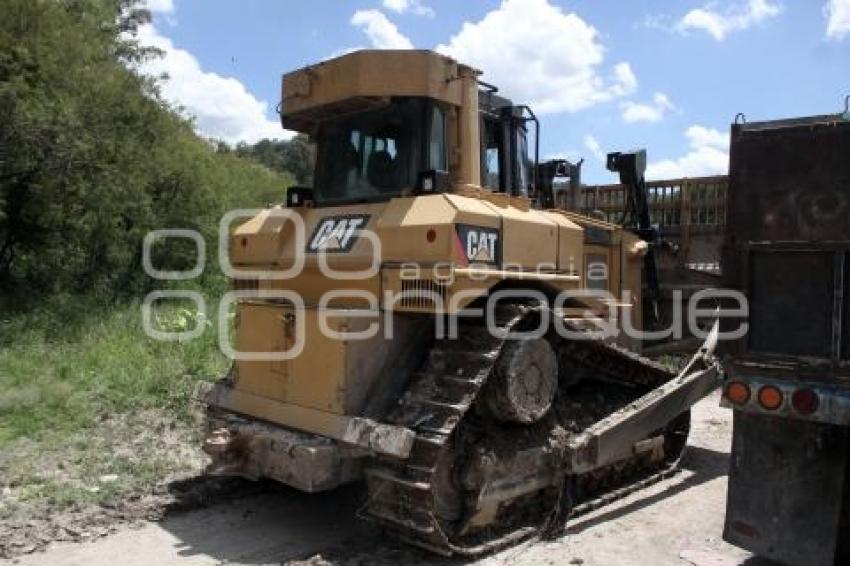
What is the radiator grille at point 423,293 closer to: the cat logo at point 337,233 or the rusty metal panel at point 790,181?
the cat logo at point 337,233

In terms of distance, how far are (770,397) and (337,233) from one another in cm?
303

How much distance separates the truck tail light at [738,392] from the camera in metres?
3.96

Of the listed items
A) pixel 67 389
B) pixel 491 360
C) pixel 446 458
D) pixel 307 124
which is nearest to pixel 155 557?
pixel 446 458

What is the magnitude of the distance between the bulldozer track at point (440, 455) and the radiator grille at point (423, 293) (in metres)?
0.41

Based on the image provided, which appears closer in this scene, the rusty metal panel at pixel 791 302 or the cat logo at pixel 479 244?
the rusty metal panel at pixel 791 302

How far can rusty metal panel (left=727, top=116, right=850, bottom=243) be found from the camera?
3.82 meters

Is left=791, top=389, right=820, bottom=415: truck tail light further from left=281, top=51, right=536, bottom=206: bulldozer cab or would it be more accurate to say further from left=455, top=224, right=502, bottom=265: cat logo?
left=281, top=51, right=536, bottom=206: bulldozer cab

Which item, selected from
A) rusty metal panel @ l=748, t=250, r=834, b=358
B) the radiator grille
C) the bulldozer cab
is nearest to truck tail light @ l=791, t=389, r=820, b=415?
rusty metal panel @ l=748, t=250, r=834, b=358

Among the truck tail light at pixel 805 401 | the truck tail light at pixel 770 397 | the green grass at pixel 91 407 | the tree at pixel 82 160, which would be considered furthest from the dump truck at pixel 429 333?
the tree at pixel 82 160

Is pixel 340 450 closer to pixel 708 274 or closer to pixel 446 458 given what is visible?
pixel 446 458

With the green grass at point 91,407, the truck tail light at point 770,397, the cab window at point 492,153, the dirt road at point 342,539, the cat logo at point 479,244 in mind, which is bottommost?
the dirt road at point 342,539

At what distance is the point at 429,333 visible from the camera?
551cm

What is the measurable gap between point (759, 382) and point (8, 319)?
11720 mm

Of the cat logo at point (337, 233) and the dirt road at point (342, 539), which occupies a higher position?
the cat logo at point (337, 233)
